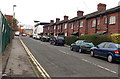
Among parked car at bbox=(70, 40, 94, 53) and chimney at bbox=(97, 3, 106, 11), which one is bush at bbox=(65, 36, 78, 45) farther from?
parked car at bbox=(70, 40, 94, 53)

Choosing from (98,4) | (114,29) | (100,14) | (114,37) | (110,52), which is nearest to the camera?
(110,52)

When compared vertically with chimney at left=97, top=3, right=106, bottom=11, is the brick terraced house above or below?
below

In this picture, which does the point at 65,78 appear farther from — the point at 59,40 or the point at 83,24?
the point at 83,24

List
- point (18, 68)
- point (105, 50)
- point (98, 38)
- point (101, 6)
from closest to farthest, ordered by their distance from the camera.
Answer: point (18, 68)
point (105, 50)
point (98, 38)
point (101, 6)

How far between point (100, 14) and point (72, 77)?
22421mm

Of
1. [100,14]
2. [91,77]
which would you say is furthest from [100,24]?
[91,77]

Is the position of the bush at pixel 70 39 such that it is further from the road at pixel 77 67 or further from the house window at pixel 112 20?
the road at pixel 77 67

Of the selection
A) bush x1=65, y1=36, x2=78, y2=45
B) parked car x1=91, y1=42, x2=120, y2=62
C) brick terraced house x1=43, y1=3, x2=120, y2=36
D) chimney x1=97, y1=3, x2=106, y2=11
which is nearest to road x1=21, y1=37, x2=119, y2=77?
parked car x1=91, y1=42, x2=120, y2=62

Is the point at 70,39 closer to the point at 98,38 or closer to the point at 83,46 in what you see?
the point at 98,38

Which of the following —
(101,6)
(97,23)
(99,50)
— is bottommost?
(99,50)

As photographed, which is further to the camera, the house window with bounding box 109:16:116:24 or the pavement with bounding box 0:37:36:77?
the house window with bounding box 109:16:116:24

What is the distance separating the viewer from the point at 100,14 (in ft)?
91.4

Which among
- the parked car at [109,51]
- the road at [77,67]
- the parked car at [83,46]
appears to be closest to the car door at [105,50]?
the parked car at [109,51]

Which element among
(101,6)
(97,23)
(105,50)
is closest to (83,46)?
(105,50)
